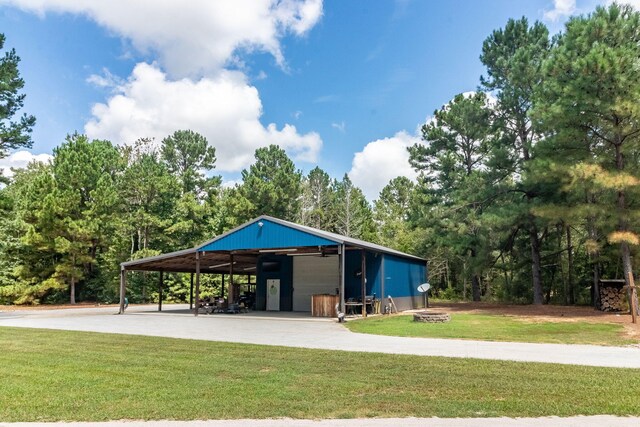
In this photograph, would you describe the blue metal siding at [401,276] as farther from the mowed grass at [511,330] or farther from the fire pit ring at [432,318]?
the mowed grass at [511,330]

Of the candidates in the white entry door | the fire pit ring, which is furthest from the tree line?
the white entry door

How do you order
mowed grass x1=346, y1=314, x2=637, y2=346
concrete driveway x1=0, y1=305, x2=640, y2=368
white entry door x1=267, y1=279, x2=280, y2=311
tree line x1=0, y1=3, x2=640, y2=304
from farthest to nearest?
white entry door x1=267, y1=279, x2=280, y2=311
tree line x1=0, y1=3, x2=640, y2=304
mowed grass x1=346, y1=314, x2=637, y2=346
concrete driveway x1=0, y1=305, x2=640, y2=368

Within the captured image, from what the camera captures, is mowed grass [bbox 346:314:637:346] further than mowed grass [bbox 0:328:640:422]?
Yes

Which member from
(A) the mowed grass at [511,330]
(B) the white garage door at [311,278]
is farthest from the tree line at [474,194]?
(B) the white garage door at [311,278]

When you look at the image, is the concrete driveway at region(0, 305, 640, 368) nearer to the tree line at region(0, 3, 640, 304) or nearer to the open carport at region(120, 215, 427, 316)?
the open carport at region(120, 215, 427, 316)

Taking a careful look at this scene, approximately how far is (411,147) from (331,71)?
13.0m

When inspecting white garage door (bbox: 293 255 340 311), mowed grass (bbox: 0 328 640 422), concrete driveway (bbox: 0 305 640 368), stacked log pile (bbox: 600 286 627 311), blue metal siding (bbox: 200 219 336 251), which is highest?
blue metal siding (bbox: 200 219 336 251)

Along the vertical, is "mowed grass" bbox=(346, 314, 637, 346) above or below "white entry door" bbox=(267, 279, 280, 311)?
below

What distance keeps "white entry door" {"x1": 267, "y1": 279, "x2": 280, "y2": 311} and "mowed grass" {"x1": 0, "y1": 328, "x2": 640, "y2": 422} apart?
1362 centimetres

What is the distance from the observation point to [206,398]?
17.7ft

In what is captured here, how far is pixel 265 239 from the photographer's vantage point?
62.6 feet

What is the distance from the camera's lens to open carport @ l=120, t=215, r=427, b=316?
18703mm

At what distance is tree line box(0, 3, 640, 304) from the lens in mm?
16484

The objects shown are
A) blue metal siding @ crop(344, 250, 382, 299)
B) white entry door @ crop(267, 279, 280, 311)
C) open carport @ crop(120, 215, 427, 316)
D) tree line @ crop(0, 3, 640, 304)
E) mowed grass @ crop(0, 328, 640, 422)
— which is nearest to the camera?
mowed grass @ crop(0, 328, 640, 422)
